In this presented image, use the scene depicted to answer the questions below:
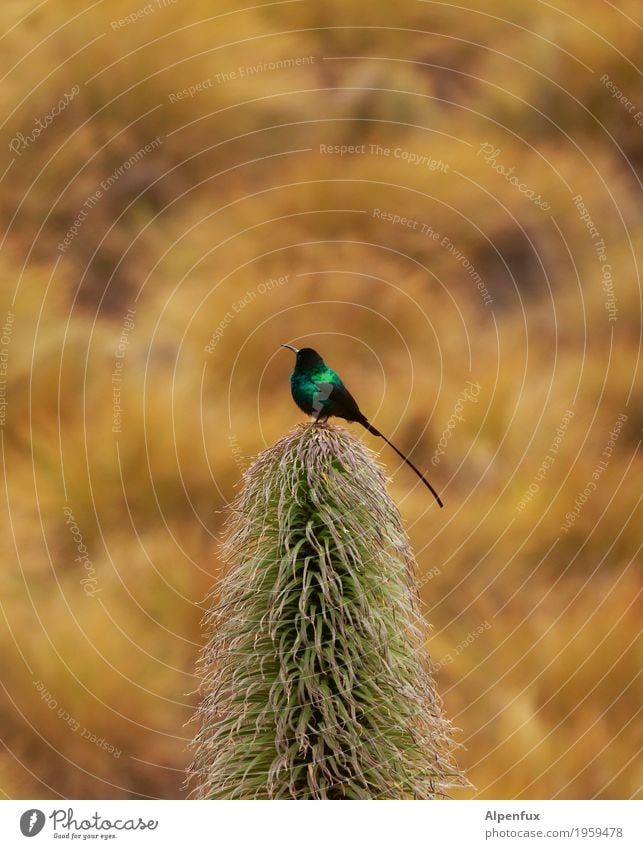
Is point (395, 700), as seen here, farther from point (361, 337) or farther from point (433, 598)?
point (361, 337)

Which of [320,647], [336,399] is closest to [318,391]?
[336,399]

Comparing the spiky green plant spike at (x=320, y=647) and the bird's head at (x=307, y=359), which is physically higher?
the bird's head at (x=307, y=359)

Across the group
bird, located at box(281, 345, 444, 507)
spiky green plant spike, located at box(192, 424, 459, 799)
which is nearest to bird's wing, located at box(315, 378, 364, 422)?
bird, located at box(281, 345, 444, 507)

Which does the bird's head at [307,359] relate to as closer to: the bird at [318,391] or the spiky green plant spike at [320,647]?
the bird at [318,391]

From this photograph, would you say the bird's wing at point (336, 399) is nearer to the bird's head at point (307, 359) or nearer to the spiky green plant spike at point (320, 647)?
the bird's head at point (307, 359)

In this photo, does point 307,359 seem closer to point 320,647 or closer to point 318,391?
point 318,391

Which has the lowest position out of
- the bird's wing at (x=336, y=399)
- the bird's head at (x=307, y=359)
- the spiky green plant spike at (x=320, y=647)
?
the spiky green plant spike at (x=320, y=647)

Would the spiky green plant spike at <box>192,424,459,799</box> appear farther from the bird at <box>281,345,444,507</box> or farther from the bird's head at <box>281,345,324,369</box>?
the bird's head at <box>281,345,324,369</box>

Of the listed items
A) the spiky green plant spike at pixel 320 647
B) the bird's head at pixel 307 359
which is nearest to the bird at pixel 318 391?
the bird's head at pixel 307 359

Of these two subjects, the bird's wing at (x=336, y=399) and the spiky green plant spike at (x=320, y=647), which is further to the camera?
the bird's wing at (x=336, y=399)

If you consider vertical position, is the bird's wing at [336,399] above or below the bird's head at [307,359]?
below
